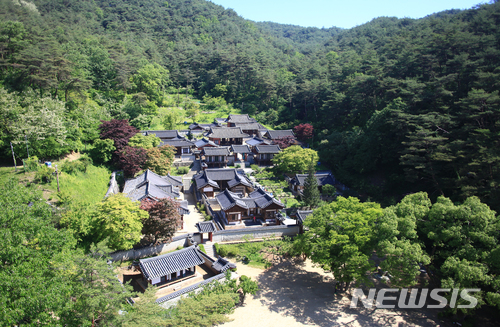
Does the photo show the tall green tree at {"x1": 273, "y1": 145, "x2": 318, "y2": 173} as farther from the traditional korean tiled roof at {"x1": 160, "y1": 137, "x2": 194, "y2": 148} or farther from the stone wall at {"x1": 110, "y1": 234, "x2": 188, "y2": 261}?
the stone wall at {"x1": 110, "y1": 234, "x2": 188, "y2": 261}

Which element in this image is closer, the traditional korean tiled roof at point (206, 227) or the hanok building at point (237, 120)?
the traditional korean tiled roof at point (206, 227)

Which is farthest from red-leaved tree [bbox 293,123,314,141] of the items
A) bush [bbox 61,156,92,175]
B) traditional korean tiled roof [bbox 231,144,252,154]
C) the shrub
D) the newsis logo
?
the shrub

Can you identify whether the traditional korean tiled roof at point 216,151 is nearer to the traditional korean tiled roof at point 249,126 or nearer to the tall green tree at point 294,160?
the tall green tree at point 294,160

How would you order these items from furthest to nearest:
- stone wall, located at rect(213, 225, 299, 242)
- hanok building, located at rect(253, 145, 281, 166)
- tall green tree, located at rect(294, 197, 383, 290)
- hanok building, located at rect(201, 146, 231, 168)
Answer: hanok building, located at rect(253, 145, 281, 166)
hanok building, located at rect(201, 146, 231, 168)
stone wall, located at rect(213, 225, 299, 242)
tall green tree, located at rect(294, 197, 383, 290)

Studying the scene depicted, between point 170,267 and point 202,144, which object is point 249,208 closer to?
point 170,267

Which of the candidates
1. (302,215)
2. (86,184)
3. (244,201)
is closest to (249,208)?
(244,201)

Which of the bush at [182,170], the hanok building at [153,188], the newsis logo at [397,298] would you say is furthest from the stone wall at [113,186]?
the newsis logo at [397,298]

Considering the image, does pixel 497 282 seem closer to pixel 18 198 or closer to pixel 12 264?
pixel 12 264
